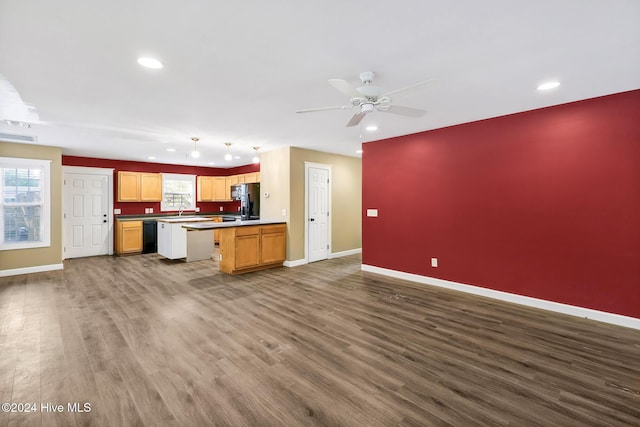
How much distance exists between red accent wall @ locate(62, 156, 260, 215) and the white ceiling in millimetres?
3610

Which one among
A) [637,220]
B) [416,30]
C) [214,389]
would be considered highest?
[416,30]

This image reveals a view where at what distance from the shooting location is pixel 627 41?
209cm

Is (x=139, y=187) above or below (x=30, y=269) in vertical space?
above

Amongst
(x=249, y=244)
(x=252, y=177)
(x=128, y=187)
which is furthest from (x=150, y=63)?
(x=128, y=187)

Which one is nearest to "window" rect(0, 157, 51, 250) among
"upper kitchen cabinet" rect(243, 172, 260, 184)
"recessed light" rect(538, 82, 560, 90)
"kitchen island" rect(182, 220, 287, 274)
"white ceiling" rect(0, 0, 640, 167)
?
"white ceiling" rect(0, 0, 640, 167)

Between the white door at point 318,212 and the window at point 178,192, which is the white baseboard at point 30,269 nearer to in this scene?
the window at point 178,192

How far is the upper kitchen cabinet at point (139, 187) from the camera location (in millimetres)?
7336

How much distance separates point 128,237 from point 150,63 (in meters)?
6.14

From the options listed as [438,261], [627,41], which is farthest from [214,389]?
[627,41]

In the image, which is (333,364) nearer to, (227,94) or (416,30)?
(416,30)

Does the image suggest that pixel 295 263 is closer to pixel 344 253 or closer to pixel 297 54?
pixel 344 253

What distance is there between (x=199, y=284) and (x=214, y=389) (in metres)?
2.86

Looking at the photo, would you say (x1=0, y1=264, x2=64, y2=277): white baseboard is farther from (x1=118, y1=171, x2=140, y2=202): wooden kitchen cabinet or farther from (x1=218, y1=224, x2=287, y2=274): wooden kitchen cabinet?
(x1=218, y1=224, x2=287, y2=274): wooden kitchen cabinet

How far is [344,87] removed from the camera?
2250 mm
